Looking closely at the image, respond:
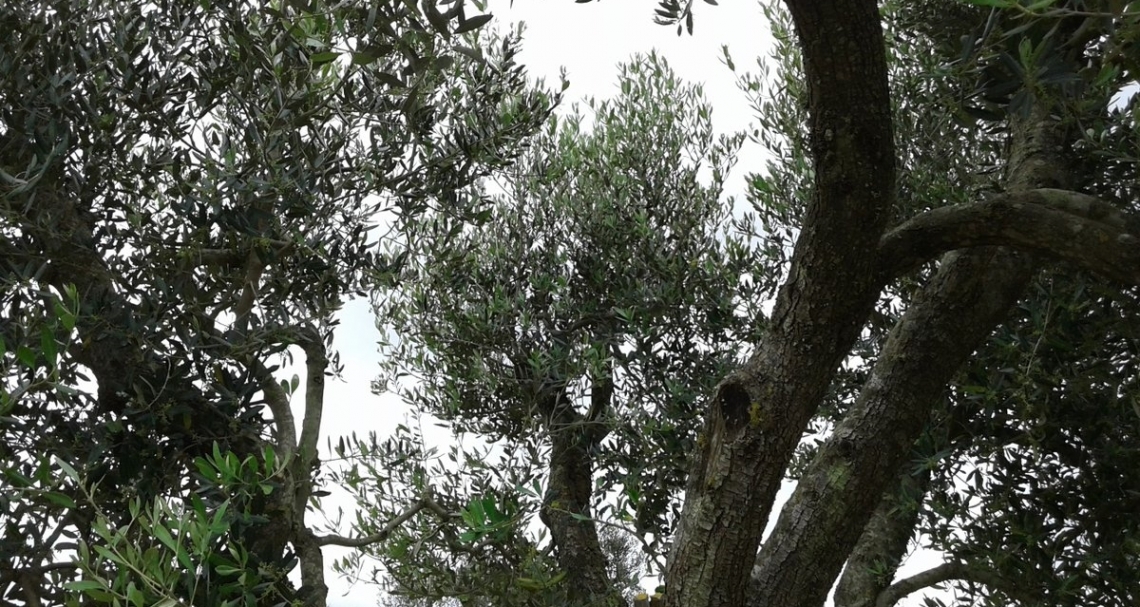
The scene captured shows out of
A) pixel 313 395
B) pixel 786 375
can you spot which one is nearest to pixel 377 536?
pixel 313 395

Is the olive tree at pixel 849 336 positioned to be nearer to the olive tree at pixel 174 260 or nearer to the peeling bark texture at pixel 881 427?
the peeling bark texture at pixel 881 427

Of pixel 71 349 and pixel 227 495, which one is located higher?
pixel 71 349

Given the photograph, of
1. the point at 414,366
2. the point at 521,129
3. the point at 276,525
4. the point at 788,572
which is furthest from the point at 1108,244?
the point at 414,366

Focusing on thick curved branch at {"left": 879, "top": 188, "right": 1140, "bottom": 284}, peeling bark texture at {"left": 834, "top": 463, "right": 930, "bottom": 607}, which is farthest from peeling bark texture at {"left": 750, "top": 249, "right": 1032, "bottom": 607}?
peeling bark texture at {"left": 834, "top": 463, "right": 930, "bottom": 607}

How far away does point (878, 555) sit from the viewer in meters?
5.49

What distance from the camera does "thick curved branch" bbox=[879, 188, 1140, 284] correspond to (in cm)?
315

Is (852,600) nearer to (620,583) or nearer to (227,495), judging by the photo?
(620,583)

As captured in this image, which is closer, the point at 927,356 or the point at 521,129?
the point at 927,356

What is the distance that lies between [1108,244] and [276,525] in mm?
3250

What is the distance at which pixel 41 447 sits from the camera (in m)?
3.90

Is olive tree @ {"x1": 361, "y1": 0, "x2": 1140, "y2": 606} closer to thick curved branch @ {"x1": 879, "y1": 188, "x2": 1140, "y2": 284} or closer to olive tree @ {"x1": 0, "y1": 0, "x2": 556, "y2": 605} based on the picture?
thick curved branch @ {"x1": 879, "y1": 188, "x2": 1140, "y2": 284}

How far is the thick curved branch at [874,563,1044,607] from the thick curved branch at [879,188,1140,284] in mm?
1872

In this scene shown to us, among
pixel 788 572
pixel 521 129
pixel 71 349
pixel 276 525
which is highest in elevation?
pixel 521 129

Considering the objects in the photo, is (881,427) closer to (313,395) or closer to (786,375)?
(786,375)
